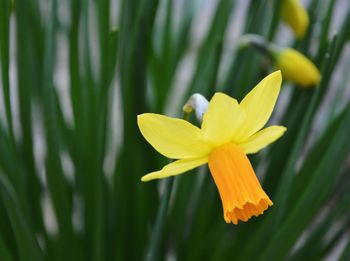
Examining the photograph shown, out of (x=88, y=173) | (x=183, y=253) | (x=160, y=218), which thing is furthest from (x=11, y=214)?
(x=183, y=253)

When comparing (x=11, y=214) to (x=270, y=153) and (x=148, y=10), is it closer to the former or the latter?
(x=148, y=10)

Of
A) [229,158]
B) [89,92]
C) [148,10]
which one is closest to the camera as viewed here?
[229,158]

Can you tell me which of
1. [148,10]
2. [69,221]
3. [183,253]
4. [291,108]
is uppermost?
→ [148,10]

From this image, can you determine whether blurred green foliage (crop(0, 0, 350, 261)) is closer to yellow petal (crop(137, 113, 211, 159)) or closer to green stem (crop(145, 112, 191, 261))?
green stem (crop(145, 112, 191, 261))

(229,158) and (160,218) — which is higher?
(229,158)

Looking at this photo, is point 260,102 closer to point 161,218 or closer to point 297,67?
point 161,218

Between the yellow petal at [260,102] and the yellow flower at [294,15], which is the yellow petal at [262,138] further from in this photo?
the yellow flower at [294,15]

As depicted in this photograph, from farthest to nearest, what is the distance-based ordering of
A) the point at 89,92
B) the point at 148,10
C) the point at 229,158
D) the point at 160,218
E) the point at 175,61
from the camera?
the point at 175,61
the point at 89,92
the point at 148,10
the point at 160,218
the point at 229,158
